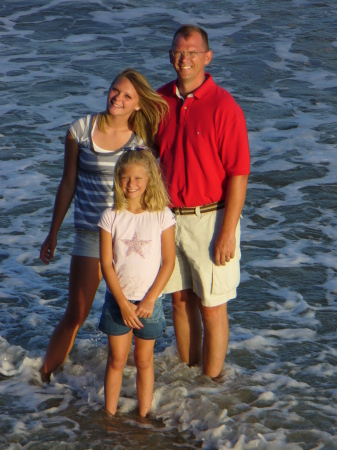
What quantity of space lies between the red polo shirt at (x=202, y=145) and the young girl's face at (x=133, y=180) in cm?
Result: 32

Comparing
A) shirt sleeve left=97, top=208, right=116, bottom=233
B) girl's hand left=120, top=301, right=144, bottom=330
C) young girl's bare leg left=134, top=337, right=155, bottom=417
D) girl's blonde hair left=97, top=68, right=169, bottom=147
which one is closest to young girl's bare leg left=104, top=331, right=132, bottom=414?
young girl's bare leg left=134, top=337, right=155, bottom=417

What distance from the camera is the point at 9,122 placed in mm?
9422

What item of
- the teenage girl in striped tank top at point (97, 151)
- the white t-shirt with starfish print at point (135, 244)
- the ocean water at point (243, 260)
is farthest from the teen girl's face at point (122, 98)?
the ocean water at point (243, 260)

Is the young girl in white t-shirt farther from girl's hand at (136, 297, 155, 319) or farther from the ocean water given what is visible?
the ocean water

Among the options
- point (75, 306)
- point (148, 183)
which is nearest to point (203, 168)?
point (148, 183)

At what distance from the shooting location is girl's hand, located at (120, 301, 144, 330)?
11.2ft

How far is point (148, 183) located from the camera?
3426 millimetres

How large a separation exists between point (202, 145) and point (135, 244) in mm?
653

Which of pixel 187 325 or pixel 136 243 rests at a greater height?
pixel 136 243

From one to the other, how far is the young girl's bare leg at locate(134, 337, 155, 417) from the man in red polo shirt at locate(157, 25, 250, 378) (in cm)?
46

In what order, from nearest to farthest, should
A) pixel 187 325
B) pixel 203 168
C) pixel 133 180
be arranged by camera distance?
1. pixel 133 180
2. pixel 203 168
3. pixel 187 325

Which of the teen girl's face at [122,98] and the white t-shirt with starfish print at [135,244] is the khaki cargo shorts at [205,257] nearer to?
the white t-shirt with starfish print at [135,244]

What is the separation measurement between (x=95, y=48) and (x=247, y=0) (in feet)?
15.5

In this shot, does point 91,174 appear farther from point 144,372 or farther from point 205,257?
point 144,372
